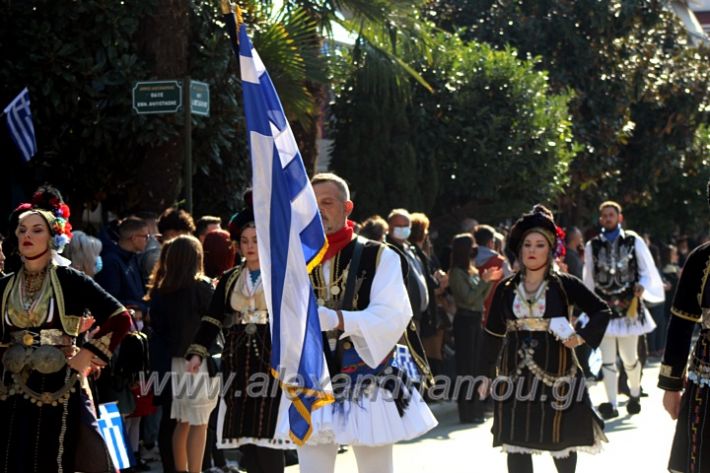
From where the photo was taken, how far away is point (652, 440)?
36.6 feet

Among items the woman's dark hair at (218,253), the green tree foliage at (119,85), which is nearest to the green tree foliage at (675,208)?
the green tree foliage at (119,85)

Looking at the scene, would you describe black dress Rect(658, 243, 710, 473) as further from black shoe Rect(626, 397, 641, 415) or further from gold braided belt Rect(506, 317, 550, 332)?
black shoe Rect(626, 397, 641, 415)

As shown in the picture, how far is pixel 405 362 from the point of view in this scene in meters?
7.01

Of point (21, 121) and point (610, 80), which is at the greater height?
point (610, 80)

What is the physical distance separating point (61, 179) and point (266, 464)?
5.91m

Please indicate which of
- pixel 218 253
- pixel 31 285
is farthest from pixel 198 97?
pixel 31 285

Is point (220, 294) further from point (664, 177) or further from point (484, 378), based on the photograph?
point (664, 177)

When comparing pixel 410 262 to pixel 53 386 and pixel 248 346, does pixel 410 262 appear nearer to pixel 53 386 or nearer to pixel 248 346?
pixel 248 346

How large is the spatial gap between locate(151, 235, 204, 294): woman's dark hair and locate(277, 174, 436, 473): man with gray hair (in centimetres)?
221

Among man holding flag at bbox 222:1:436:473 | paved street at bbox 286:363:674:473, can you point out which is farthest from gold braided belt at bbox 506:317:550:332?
man holding flag at bbox 222:1:436:473

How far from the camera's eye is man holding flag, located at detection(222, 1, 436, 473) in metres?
5.72

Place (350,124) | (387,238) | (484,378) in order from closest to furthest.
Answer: (484,378) → (387,238) → (350,124)

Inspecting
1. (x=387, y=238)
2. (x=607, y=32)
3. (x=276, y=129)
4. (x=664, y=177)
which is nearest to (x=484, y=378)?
(x=276, y=129)

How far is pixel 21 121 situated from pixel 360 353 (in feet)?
18.6
